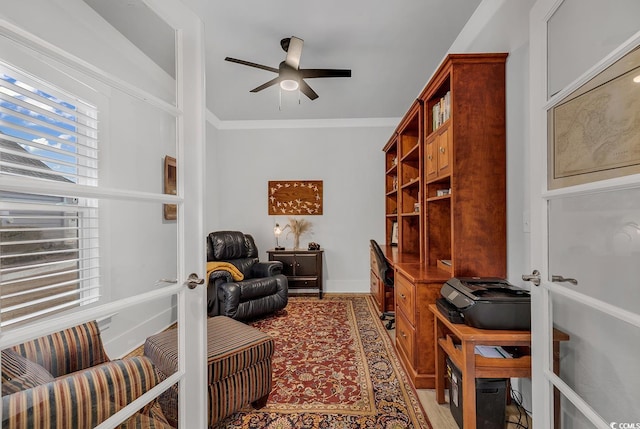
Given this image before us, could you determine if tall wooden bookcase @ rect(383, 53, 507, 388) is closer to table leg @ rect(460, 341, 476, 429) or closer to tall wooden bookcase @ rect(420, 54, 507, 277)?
tall wooden bookcase @ rect(420, 54, 507, 277)

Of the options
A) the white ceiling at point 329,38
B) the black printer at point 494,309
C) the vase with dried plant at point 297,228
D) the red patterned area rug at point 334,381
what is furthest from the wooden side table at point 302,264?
the black printer at point 494,309

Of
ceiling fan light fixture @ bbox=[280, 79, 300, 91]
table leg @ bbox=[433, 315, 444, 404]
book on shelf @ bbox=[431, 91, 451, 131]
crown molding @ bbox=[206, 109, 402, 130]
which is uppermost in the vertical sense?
crown molding @ bbox=[206, 109, 402, 130]

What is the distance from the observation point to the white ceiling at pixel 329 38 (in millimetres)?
1976

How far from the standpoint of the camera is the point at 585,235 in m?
1.02

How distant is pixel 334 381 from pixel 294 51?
8.51 feet

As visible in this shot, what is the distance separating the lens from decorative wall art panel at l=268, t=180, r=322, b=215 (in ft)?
14.8

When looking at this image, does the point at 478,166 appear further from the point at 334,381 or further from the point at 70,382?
the point at 70,382

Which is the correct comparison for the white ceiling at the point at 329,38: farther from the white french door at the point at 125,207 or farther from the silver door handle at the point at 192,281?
the silver door handle at the point at 192,281

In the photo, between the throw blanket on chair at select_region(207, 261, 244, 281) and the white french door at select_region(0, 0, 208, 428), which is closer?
the white french door at select_region(0, 0, 208, 428)

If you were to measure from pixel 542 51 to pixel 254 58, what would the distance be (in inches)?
92.0

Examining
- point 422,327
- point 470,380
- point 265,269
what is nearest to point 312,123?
point 265,269

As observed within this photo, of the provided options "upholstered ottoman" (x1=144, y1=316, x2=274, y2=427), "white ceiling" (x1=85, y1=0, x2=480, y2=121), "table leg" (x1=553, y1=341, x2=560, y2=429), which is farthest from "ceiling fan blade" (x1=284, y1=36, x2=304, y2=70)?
"table leg" (x1=553, y1=341, x2=560, y2=429)

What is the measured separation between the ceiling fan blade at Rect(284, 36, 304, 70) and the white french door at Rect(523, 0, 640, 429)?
153 cm

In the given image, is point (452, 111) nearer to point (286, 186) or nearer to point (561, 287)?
point (561, 287)
